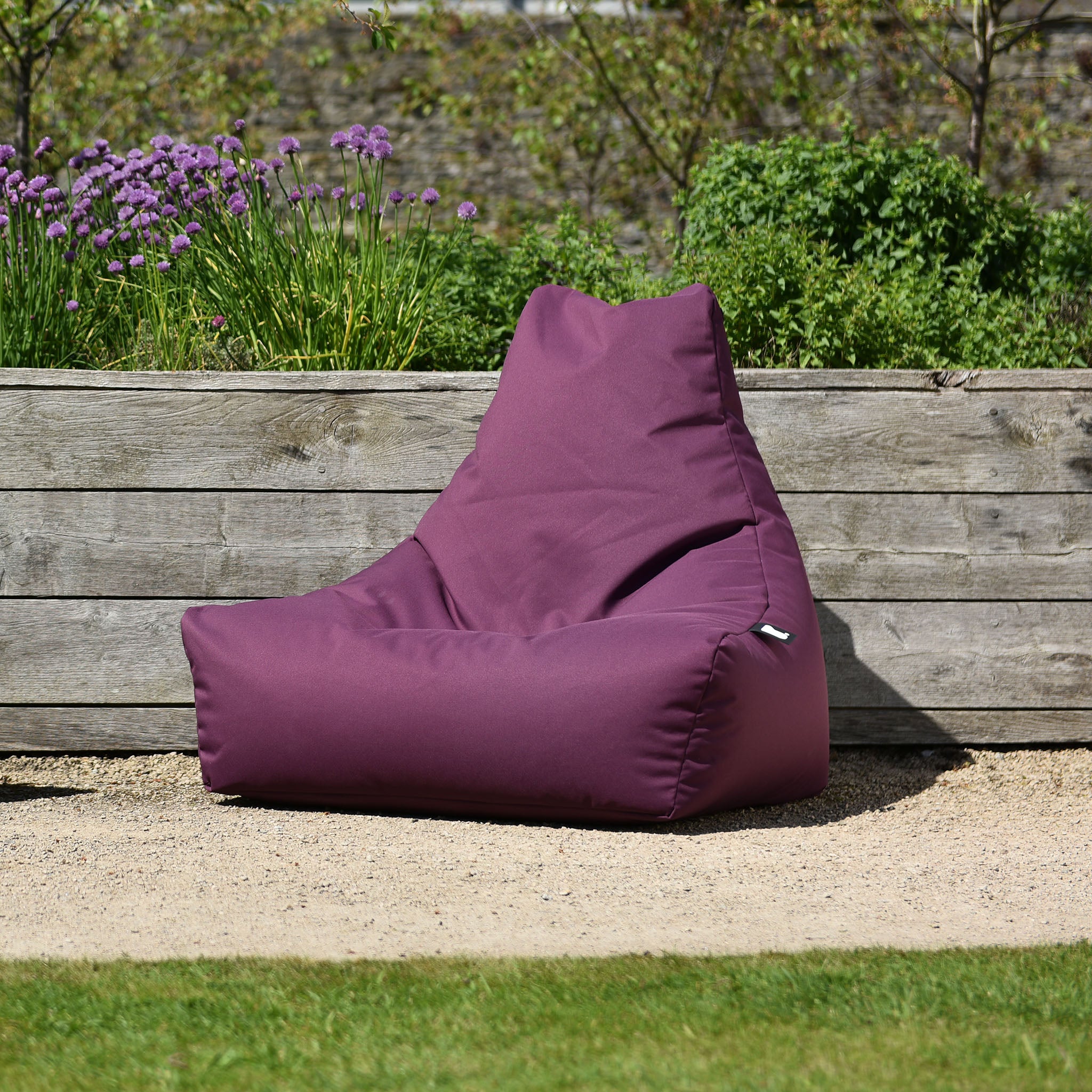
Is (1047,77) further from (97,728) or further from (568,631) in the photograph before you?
(97,728)

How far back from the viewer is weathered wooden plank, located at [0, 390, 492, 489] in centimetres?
276

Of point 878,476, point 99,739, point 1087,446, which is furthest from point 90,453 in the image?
point 1087,446

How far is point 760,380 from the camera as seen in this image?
9.27 feet

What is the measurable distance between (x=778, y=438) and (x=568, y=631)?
2.87 feet

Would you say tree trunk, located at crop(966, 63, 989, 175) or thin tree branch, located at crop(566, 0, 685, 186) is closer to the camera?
tree trunk, located at crop(966, 63, 989, 175)

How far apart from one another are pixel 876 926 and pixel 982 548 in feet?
4.40

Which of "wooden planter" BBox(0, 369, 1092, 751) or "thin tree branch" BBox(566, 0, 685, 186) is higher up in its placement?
"thin tree branch" BBox(566, 0, 685, 186)

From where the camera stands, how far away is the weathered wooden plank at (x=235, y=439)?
9.07 feet

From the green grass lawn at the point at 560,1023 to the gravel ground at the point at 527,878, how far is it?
0.30 ft

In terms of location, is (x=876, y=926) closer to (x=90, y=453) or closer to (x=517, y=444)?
(x=517, y=444)

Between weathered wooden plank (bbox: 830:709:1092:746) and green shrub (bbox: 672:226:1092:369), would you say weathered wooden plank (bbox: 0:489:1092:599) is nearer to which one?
Answer: weathered wooden plank (bbox: 830:709:1092:746)

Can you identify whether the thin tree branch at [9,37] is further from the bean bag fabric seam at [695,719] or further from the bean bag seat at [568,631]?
the bean bag fabric seam at [695,719]

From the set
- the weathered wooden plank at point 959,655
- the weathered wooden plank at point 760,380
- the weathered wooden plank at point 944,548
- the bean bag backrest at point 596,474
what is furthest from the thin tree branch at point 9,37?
the weathered wooden plank at point 959,655

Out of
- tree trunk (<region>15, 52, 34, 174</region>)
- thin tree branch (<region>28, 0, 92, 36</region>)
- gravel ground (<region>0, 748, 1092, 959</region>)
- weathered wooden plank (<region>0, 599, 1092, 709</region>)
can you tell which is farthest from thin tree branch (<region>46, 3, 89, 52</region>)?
weathered wooden plank (<region>0, 599, 1092, 709</region>)
